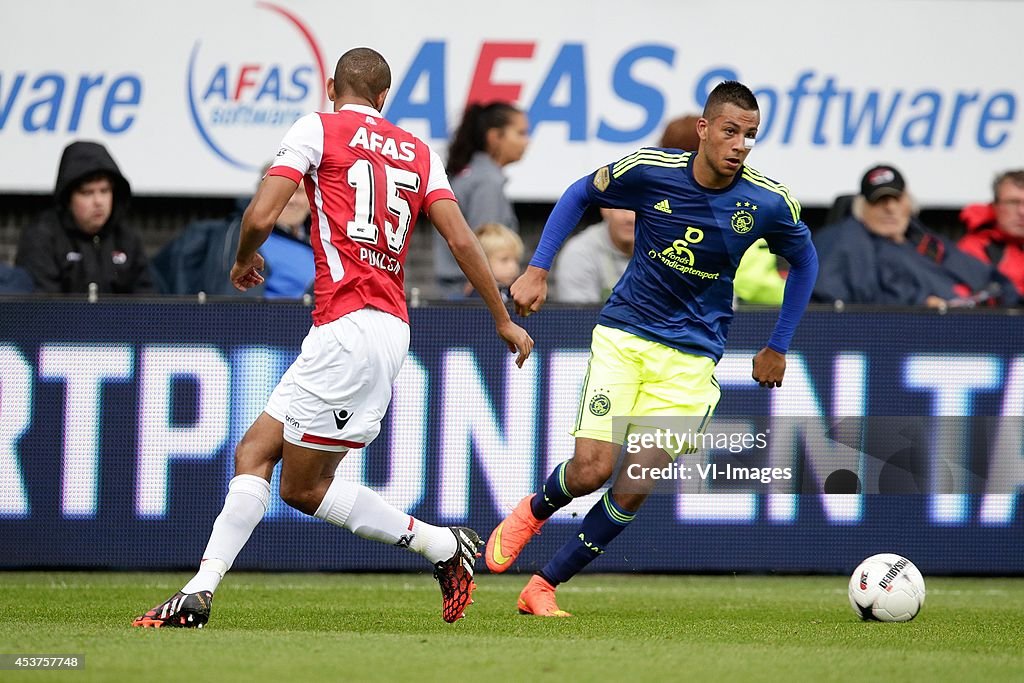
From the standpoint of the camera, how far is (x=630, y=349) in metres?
6.50

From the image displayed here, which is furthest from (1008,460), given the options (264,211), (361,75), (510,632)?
(264,211)

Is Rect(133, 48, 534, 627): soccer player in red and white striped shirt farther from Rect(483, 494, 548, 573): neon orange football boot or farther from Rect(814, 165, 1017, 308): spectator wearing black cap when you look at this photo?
Rect(814, 165, 1017, 308): spectator wearing black cap

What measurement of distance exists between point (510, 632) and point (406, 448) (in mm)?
2510

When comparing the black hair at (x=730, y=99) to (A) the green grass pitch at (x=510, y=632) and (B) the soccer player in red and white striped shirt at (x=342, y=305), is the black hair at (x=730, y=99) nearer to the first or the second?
(B) the soccer player in red and white striped shirt at (x=342, y=305)

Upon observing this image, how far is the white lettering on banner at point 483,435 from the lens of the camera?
8.20 m

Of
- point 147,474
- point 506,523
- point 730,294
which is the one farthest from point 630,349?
point 147,474

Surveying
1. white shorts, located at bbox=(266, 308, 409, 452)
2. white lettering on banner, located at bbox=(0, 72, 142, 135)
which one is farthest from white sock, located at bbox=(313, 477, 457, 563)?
white lettering on banner, located at bbox=(0, 72, 142, 135)

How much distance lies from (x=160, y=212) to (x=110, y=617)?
5304 millimetres

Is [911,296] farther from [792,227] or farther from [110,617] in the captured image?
[110,617]

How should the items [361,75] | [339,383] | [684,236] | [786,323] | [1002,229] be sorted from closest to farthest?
[339,383]
[361,75]
[684,236]
[786,323]
[1002,229]

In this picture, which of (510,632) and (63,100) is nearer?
(510,632)

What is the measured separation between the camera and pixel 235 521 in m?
5.65

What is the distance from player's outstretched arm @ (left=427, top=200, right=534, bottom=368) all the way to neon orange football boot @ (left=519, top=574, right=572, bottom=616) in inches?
51.1

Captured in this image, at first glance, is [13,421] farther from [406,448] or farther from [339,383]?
[339,383]
